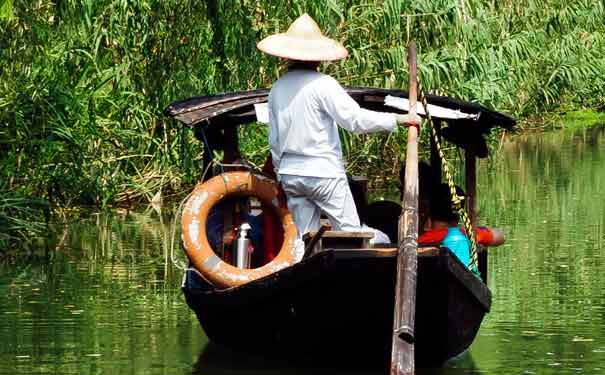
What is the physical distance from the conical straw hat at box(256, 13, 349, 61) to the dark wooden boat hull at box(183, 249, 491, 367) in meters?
1.12

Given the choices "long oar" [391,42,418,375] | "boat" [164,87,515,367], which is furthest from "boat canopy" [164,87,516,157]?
"long oar" [391,42,418,375]

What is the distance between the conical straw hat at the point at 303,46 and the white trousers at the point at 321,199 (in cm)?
62

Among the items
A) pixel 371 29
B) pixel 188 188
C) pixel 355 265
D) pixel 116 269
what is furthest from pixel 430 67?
pixel 355 265

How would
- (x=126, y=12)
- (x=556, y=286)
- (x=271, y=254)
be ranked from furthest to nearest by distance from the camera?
(x=126, y=12), (x=556, y=286), (x=271, y=254)

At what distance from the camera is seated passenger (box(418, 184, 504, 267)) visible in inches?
352

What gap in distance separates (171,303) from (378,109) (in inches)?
81.7

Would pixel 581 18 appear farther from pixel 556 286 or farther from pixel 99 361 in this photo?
pixel 99 361

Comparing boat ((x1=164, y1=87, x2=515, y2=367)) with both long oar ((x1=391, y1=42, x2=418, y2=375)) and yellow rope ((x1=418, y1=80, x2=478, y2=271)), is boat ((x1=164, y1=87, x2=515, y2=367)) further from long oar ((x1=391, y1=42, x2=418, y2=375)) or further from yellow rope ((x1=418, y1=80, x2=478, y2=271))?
yellow rope ((x1=418, y1=80, x2=478, y2=271))

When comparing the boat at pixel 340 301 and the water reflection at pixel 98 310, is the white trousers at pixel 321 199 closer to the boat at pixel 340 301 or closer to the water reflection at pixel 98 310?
the boat at pixel 340 301

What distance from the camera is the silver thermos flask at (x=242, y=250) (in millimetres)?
9133

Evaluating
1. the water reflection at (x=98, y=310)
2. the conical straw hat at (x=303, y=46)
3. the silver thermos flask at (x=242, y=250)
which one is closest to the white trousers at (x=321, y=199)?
the silver thermos flask at (x=242, y=250)

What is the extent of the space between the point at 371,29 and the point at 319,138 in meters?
8.73

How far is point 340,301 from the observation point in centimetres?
823

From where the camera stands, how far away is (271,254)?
9273mm
